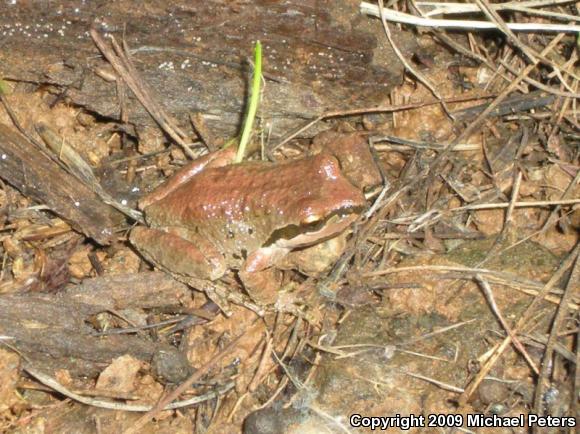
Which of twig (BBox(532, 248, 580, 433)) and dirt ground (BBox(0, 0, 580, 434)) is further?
dirt ground (BBox(0, 0, 580, 434))

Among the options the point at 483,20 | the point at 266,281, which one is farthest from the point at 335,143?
the point at 483,20

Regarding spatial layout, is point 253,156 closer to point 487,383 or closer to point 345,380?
point 345,380

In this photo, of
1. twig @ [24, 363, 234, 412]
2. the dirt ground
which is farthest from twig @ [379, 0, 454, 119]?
twig @ [24, 363, 234, 412]

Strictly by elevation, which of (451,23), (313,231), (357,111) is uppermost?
(451,23)

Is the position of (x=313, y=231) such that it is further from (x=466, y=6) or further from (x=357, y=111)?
(x=466, y=6)

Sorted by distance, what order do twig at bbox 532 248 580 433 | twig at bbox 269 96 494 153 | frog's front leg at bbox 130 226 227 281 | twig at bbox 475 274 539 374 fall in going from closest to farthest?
twig at bbox 532 248 580 433
twig at bbox 475 274 539 374
frog's front leg at bbox 130 226 227 281
twig at bbox 269 96 494 153

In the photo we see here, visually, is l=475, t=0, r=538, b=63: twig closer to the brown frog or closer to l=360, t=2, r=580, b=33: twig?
l=360, t=2, r=580, b=33: twig

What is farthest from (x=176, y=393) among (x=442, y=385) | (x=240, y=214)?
(x=442, y=385)
